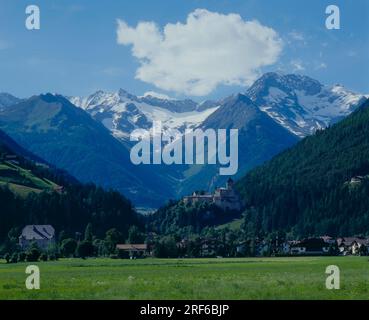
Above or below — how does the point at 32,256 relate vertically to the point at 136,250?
below

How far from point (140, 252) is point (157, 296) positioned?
476ft

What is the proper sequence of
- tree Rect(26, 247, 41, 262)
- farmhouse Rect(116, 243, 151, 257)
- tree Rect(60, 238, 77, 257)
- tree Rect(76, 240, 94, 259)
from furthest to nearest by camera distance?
farmhouse Rect(116, 243, 151, 257) < tree Rect(60, 238, 77, 257) < tree Rect(76, 240, 94, 259) < tree Rect(26, 247, 41, 262)

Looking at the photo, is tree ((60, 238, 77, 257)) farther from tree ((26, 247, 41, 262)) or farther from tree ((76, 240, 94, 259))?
tree ((26, 247, 41, 262))

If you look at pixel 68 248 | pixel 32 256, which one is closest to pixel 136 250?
pixel 68 248

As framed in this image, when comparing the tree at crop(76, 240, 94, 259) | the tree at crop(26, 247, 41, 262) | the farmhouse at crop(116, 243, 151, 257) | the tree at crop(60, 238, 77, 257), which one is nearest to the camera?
the tree at crop(26, 247, 41, 262)

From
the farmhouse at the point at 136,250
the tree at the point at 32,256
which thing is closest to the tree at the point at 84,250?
the farmhouse at the point at 136,250

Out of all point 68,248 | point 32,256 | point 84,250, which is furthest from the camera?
point 68,248

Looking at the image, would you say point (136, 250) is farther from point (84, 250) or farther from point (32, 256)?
point (32, 256)

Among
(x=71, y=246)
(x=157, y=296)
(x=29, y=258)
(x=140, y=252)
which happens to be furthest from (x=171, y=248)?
(x=157, y=296)

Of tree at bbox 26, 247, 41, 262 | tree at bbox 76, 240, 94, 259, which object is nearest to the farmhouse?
tree at bbox 76, 240, 94, 259

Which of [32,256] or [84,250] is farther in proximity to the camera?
[84,250]

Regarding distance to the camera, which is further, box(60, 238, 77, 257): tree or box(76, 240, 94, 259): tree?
box(60, 238, 77, 257): tree

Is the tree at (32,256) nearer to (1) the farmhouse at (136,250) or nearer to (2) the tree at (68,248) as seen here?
(2) the tree at (68,248)
